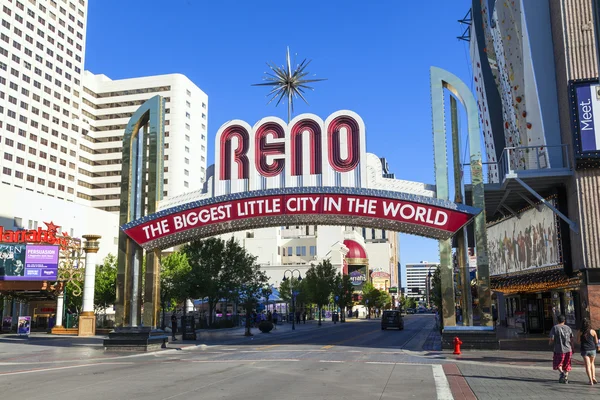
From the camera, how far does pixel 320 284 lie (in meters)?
82.0

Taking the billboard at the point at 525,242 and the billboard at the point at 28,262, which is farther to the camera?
the billboard at the point at 28,262

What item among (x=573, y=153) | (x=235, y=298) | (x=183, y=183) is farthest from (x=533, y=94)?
(x=183, y=183)

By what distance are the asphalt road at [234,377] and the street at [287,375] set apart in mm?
24

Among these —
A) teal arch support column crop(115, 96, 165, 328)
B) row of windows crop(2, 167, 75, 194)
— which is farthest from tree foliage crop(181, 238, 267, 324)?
row of windows crop(2, 167, 75, 194)

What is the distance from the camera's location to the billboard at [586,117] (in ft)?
80.4

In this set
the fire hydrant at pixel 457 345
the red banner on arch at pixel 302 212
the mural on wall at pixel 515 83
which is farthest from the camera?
the mural on wall at pixel 515 83

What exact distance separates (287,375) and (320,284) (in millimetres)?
65342

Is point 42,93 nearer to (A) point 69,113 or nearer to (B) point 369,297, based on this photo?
(A) point 69,113

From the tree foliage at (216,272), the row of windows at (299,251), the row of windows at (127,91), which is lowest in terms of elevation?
the tree foliage at (216,272)

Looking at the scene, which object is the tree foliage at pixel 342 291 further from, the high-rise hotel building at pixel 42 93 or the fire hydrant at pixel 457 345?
the high-rise hotel building at pixel 42 93

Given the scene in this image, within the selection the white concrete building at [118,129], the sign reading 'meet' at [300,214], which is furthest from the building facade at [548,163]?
the white concrete building at [118,129]

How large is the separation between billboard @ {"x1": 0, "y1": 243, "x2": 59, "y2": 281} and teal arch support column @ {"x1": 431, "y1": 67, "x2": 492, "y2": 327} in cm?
3385

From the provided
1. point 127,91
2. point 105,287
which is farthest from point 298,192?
point 127,91

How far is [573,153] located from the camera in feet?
81.6
